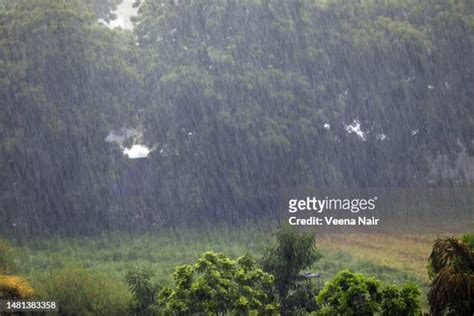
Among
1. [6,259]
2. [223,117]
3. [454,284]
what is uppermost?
[223,117]

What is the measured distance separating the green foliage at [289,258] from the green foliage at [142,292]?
1.36m

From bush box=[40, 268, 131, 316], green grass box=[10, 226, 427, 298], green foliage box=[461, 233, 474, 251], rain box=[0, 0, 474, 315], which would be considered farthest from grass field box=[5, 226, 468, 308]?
green foliage box=[461, 233, 474, 251]

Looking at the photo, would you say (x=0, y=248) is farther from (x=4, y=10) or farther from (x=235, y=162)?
(x=4, y=10)

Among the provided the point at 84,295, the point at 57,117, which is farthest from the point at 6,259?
the point at 57,117

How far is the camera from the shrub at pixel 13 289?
285 inches

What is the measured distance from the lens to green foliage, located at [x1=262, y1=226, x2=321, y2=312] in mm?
7707

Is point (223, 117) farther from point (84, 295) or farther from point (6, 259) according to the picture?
point (84, 295)

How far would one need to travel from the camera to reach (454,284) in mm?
5207

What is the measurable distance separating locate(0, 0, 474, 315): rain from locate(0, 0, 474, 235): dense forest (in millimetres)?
36

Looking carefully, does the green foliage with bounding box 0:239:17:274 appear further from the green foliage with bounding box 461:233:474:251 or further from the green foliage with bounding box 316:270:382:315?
the green foliage with bounding box 461:233:474:251

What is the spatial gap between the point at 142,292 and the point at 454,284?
343cm

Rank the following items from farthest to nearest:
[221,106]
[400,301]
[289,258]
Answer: [221,106]
[289,258]
[400,301]

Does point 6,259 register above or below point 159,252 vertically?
above

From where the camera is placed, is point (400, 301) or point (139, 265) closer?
point (400, 301)
